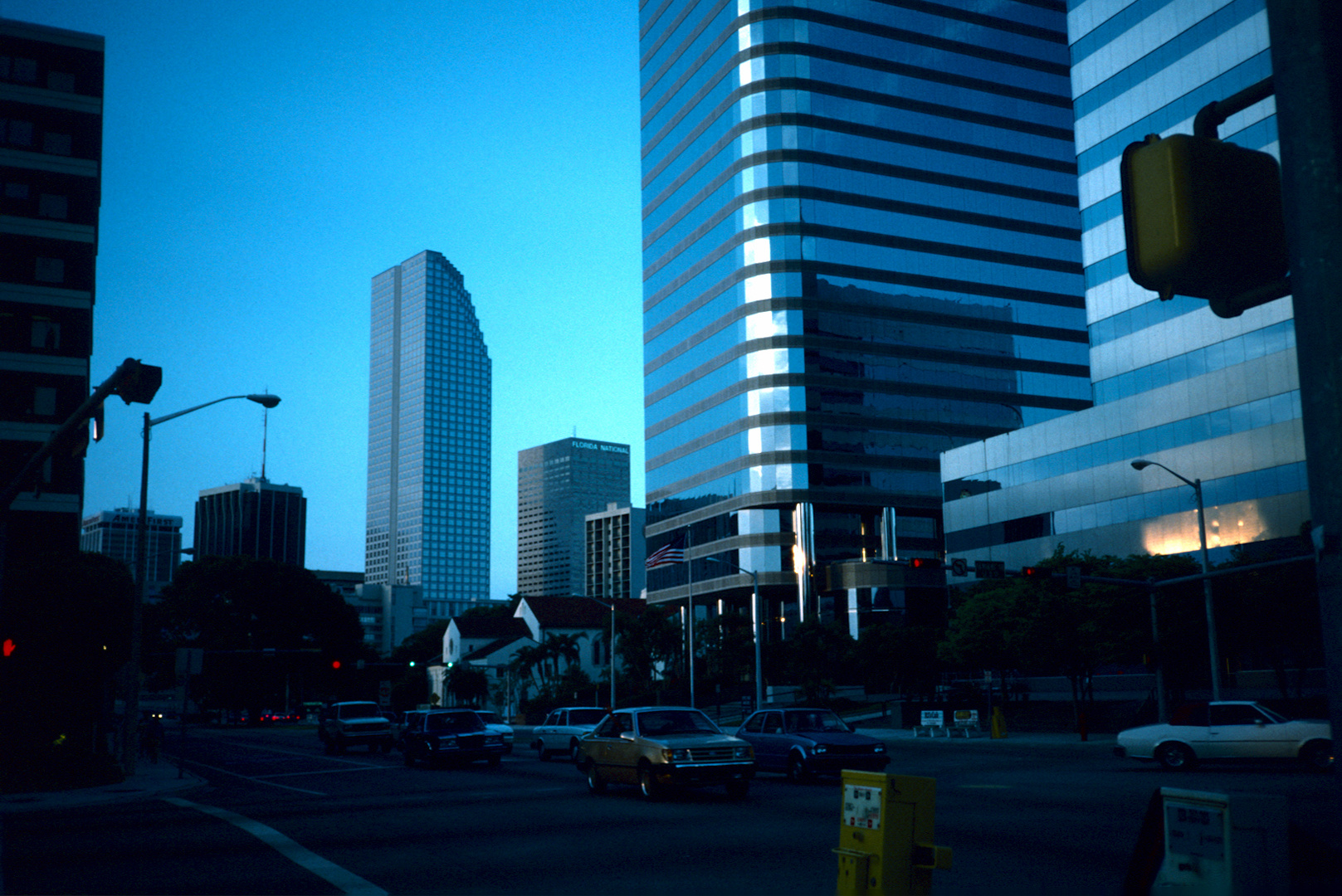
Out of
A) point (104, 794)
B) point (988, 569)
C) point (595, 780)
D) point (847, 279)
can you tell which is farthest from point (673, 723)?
point (847, 279)

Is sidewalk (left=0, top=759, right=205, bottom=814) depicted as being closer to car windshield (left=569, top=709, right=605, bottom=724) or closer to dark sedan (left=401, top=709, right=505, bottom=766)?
dark sedan (left=401, top=709, right=505, bottom=766)

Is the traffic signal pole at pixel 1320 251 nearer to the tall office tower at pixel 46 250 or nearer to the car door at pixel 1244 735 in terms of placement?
the car door at pixel 1244 735

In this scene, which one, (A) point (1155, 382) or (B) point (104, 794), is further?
(A) point (1155, 382)

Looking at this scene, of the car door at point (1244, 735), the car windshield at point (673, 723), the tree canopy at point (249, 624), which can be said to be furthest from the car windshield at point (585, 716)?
the tree canopy at point (249, 624)

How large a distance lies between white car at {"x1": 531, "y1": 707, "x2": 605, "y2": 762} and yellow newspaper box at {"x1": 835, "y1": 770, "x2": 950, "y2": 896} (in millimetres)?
29528

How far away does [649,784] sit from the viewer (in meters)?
20.2

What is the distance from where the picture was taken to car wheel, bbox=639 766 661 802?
66.0 feet

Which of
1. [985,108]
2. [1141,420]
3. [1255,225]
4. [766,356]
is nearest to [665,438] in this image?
[766,356]

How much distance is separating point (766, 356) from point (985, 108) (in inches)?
1272

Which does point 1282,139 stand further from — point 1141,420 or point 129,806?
point 1141,420

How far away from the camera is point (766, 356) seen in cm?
8662

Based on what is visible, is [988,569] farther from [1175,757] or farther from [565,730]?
[565,730]

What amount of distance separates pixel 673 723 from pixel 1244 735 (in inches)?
501

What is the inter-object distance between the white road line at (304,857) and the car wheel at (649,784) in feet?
21.3
